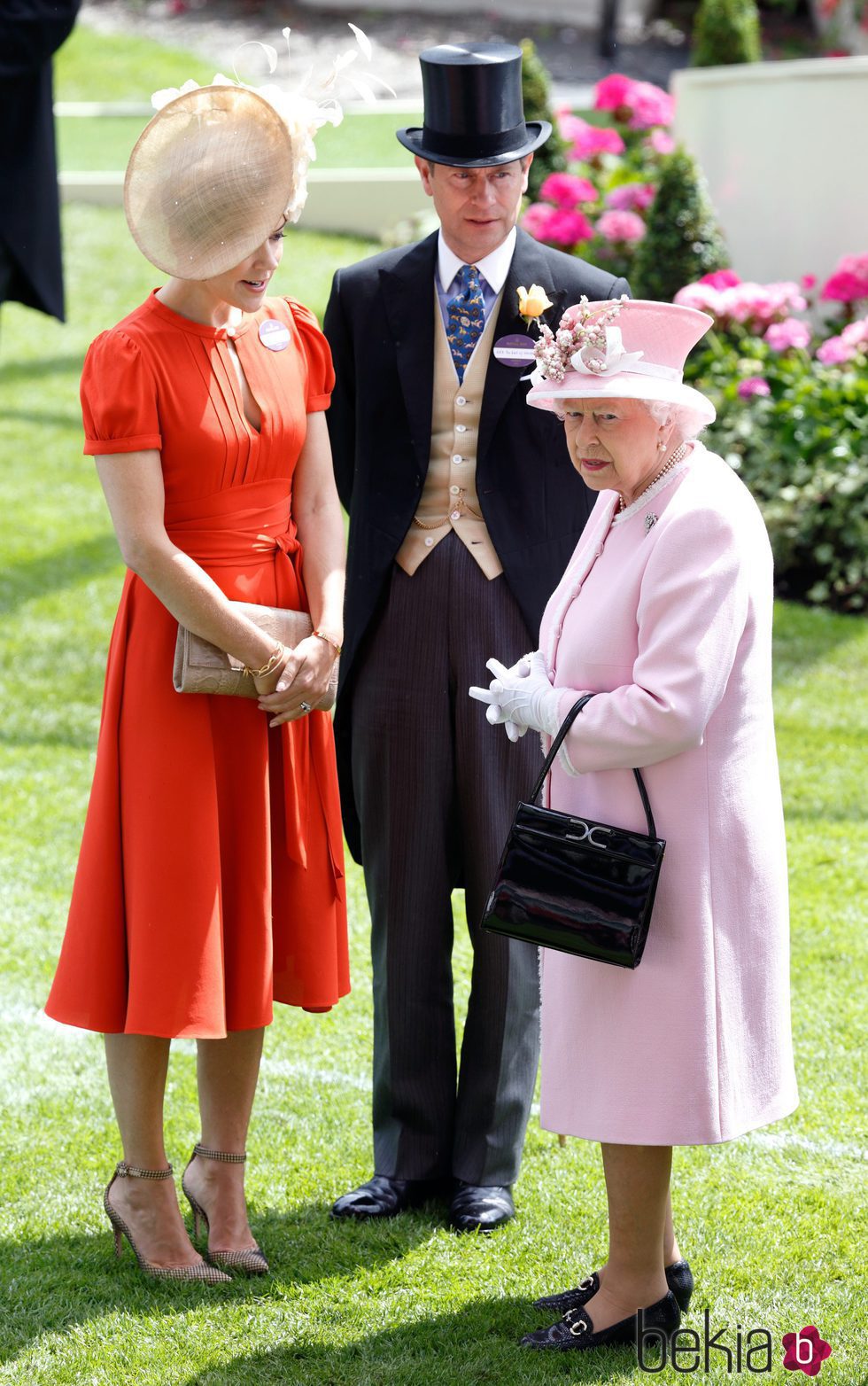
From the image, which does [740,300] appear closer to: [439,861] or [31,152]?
[31,152]

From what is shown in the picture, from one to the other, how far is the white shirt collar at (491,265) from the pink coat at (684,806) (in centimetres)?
84

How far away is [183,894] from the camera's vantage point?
332 cm

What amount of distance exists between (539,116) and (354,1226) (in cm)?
965

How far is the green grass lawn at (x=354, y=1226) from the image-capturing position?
10.7 feet

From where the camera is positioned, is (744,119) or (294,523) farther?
(744,119)

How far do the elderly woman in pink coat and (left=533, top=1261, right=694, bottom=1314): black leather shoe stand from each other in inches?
13.7

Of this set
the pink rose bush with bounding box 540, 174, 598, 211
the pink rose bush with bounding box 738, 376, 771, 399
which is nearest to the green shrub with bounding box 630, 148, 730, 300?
the pink rose bush with bounding box 540, 174, 598, 211

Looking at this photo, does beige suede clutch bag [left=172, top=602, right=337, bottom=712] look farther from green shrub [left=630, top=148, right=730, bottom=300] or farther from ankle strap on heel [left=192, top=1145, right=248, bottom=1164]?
green shrub [left=630, top=148, right=730, bottom=300]

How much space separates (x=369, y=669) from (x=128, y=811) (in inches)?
28.0

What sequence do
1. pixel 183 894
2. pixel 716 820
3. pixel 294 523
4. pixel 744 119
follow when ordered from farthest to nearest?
pixel 744 119
pixel 294 523
pixel 183 894
pixel 716 820

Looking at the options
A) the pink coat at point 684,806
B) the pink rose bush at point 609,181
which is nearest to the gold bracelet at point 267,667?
the pink coat at point 684,806

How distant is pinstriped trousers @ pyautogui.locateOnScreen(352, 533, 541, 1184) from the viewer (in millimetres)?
3705

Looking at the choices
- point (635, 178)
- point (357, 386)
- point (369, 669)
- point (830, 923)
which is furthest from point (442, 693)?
point (635, 178)

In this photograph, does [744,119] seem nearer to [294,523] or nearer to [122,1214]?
[294,523]
